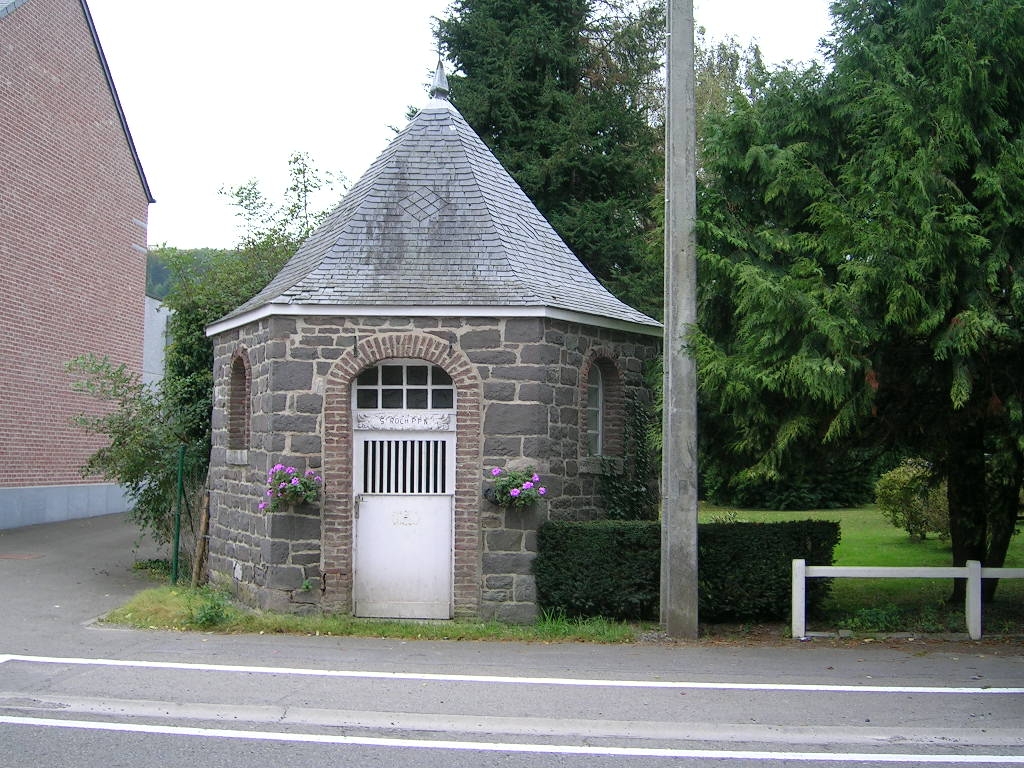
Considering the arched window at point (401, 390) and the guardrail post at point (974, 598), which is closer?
the guardrail post at point (974, 598)

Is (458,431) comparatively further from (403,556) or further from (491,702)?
(491,702)

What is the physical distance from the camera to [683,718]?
7637mm

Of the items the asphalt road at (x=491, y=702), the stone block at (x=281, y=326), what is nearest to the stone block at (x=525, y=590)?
the asphalt road at (x=491, y=702)

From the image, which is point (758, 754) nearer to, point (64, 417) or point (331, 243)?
point (331, 243)

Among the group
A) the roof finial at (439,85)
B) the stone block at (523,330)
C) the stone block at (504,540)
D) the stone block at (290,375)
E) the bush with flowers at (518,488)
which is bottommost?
the stone block at (504,540)

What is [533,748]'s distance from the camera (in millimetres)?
6883

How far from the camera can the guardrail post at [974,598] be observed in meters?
10.8

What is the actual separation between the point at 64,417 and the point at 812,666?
19.1 meters

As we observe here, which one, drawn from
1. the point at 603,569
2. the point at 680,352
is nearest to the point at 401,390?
the point at 603,569

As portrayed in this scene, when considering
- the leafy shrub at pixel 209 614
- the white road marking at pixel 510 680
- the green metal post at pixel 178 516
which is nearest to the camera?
the white road marking at pixel 510 680

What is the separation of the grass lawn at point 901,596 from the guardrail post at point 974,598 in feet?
1.14

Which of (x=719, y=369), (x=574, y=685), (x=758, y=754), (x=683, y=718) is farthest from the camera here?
(x=719, y=369)

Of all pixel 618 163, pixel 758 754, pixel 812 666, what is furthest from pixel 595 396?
pixel 618 163

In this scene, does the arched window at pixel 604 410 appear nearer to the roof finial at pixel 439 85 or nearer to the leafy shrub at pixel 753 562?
the leafy shrub at pixel 753 562
